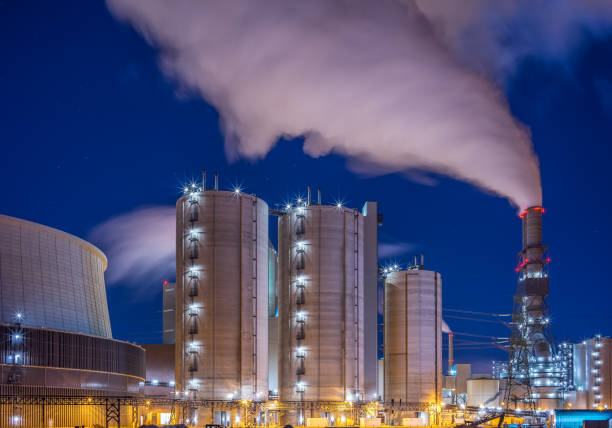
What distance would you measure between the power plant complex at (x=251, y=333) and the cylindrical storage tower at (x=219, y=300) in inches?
6.1

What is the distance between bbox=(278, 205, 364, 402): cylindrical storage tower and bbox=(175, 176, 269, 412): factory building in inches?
221

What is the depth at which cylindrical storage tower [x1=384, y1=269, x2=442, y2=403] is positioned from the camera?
3980 inches

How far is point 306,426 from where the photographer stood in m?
84.6

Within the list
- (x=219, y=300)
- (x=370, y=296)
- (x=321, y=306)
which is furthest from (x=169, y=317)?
(x=219, y=300)

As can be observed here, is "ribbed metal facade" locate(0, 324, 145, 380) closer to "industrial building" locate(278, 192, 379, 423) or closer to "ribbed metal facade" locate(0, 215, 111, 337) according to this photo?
"ribbed metal facade" locate(0, 215, 111, 337)

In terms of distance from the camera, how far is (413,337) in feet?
335

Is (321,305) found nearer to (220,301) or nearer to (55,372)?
(220,301)

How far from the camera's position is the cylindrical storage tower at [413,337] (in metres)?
101

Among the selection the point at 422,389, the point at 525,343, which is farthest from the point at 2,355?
the point at 525,343

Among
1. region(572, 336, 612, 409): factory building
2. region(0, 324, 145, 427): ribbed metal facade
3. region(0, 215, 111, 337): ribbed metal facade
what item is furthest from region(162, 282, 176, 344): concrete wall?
region(572, 336, 612, 409): factory building

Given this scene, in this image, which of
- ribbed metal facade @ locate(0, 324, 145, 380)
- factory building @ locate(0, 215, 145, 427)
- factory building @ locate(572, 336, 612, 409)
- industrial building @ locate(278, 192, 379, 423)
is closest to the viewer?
ribbed metal facade @ locate(0, 324, 145, 380)

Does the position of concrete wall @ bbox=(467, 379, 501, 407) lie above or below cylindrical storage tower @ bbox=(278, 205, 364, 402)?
below

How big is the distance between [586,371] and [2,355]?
117824mm

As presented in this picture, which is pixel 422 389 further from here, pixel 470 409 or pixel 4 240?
pixel 4 240
